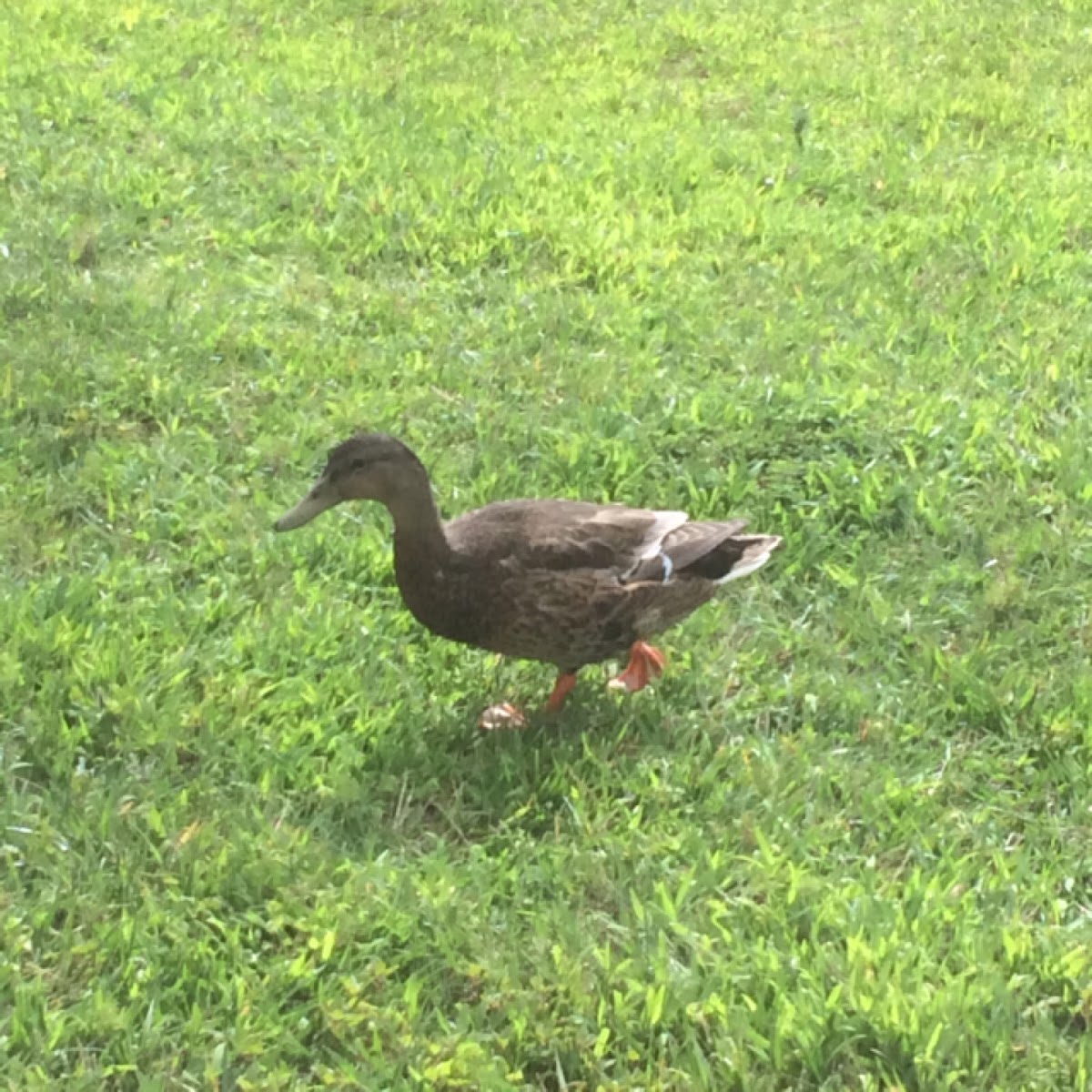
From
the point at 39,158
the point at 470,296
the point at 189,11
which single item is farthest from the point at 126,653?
the point at 189,11

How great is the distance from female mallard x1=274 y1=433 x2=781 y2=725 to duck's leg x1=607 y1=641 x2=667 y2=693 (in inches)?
2.6

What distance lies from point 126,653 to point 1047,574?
261 cm

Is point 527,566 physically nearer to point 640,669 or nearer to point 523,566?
point 523,566

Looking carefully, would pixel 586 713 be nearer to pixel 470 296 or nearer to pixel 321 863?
pixel 321 863

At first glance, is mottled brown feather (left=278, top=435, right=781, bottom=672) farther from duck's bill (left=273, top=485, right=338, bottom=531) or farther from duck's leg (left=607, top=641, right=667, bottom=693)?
duck's leg (left=607, top=641, right=667, bottom=693)

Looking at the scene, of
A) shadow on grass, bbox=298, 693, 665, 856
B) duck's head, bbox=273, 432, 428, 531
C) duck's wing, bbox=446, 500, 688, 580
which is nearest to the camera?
shadow on grass, bbox=298, 693, 665, 856

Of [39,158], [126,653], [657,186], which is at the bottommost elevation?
[126,653]

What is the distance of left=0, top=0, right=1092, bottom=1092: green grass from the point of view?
259 centimetres

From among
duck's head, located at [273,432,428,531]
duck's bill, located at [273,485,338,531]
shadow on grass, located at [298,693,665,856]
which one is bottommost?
shadow on grass, located at [298,693,665,856]

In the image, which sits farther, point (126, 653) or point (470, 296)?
point (470, 296)

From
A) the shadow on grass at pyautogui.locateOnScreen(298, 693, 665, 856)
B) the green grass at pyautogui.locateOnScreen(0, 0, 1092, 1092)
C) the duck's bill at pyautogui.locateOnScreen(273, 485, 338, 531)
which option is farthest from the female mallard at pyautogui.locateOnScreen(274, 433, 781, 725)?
the green grass at pyautogui.locateOnScreen(0, 0, 1092, 1092)

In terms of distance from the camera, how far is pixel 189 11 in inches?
311

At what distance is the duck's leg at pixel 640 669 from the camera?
Answer: 348 cm

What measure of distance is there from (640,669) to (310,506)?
Result: 97 centimetres
